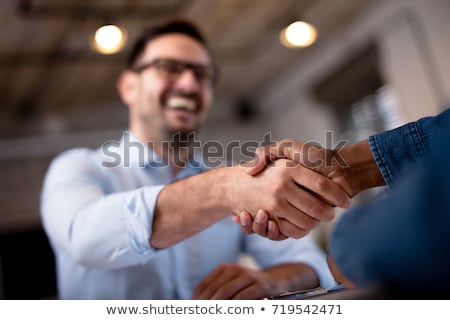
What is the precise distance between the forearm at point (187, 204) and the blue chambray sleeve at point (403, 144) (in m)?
0.20

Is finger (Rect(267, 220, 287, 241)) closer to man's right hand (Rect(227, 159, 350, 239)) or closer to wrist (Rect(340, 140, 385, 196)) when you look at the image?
man's right hand (Rect(227, 159, 350, 239))

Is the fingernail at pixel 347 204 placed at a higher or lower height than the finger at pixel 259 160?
lower

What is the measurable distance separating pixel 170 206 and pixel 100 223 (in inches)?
3.9

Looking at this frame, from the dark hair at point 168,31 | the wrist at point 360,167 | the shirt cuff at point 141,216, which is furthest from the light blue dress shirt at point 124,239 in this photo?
the dark hair at point 168,31

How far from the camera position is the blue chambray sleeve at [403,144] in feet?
1.63

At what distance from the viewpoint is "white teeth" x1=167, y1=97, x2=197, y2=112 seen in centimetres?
98

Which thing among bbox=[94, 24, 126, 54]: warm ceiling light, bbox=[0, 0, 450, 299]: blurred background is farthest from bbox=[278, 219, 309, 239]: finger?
bbox=[0, 0, 450, 299]: blurred background

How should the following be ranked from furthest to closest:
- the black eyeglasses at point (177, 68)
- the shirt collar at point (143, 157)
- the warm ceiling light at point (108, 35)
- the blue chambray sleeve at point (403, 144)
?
the warm ceiling light at point (108, 35)
the black eyeglasses at point (177, 68)
the shirt collar at point (143, 157)
the blue chambray sleeve at point (403, 144)

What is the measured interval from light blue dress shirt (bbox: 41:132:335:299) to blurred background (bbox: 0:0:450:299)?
0.82 metres

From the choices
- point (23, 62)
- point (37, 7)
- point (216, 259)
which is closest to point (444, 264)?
point (216, 259)

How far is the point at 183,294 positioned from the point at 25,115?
3136mm

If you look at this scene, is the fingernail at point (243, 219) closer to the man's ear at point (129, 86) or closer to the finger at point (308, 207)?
the finger at point (308, 207)

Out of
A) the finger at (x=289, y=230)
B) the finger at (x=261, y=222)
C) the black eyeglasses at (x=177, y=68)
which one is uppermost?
the black eyeglasses at (x=177, y=68)
